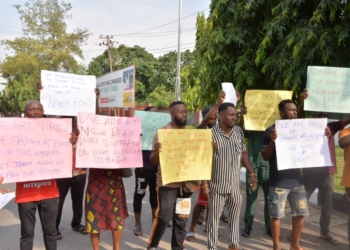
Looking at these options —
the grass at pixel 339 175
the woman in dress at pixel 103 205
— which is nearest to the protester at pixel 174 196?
the woman in dress at pixel 103 205

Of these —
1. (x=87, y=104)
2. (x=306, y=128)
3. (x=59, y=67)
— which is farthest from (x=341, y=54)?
(x=59, y=67)

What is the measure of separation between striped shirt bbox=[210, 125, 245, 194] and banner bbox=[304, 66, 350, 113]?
1.05 m

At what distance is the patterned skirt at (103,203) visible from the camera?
10.4 feet

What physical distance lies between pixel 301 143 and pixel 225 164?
851 millimetres

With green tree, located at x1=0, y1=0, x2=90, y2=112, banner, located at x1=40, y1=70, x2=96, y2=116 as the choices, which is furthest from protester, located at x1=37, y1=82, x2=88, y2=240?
green tree, located at x1=0, y1=0, x2=90, y2=112

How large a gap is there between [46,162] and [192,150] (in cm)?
139

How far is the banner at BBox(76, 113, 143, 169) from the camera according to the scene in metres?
2.93

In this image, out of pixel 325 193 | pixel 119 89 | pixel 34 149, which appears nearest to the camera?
pixel 34 149

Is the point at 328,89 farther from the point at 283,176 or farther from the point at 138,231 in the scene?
the point at 138,231

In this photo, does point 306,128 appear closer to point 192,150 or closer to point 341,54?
point 192,150

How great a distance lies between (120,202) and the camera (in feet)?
10.7

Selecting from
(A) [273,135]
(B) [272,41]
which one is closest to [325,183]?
(A) [273,135]

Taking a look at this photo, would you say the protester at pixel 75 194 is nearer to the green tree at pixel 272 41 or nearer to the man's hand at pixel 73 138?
the man's hand at pixel 73 138

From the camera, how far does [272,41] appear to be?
5047 millimetres
